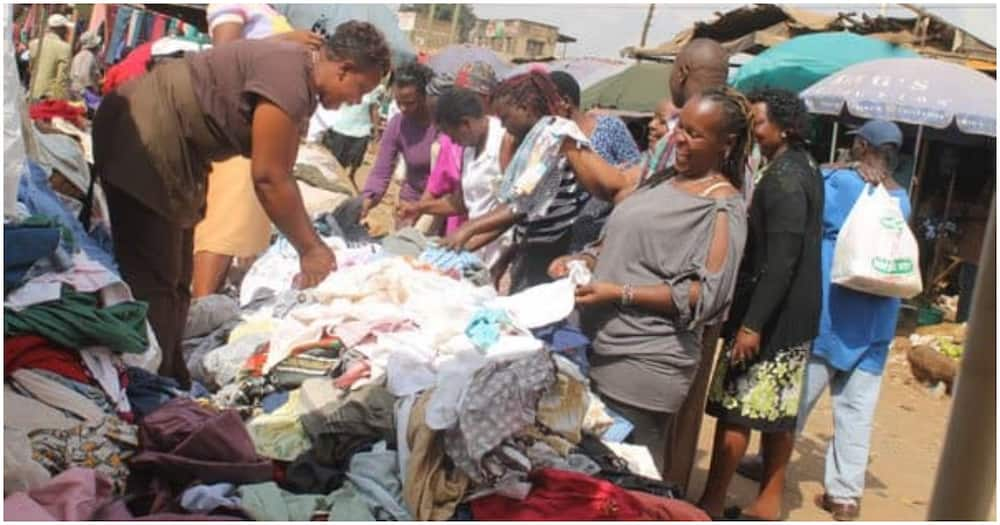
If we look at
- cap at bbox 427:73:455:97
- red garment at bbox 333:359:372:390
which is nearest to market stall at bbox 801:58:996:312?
cap at bbox 427:73:455:97

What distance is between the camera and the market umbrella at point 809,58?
34.8 feet

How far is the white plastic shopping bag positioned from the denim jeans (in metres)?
0.39

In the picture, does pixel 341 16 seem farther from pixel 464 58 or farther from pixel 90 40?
pixel 90 40

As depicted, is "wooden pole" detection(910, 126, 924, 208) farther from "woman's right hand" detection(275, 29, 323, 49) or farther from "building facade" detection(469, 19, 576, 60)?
"building facade" detection(469, 19, 576, 60)

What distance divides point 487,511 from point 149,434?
2.89 feet

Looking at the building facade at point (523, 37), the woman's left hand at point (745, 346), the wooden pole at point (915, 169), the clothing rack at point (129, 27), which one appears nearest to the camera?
the woman's left hand at point (745, 346)

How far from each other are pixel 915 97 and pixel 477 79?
4.43 meters

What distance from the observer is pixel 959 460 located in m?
1.14

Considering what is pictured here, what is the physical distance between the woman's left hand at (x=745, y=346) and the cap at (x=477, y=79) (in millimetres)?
2302

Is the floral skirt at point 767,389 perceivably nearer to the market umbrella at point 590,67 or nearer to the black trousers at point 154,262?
the black trousers at point 154,262

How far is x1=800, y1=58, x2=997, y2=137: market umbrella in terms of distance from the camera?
27.3 ft

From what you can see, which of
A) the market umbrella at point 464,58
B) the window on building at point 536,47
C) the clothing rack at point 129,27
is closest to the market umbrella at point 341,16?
the market umbrella at point 464,58

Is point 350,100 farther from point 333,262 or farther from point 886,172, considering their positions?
point 886,172

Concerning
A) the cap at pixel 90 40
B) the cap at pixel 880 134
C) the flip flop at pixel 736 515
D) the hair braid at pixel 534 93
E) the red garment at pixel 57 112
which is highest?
the hair braid at pixel 534 93
